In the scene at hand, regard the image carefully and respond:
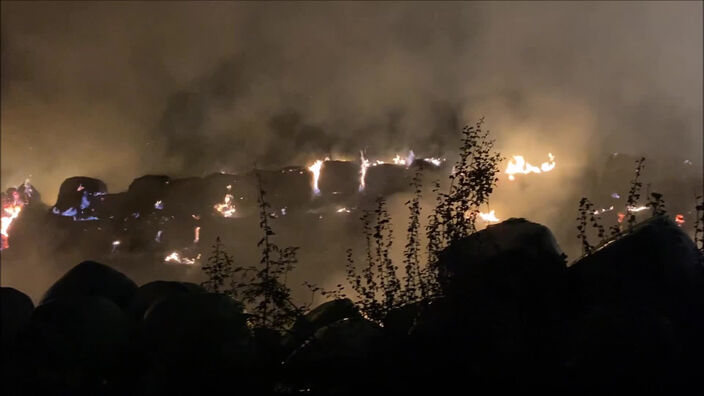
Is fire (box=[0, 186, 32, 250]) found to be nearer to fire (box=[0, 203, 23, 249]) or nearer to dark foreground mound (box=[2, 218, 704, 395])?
fire (box=[0, 203, 23, 249])

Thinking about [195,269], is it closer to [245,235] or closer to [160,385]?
[245,235]

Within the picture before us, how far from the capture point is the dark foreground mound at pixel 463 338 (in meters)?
5.81

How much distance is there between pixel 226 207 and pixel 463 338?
105862 millimetres

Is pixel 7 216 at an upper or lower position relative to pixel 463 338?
upper

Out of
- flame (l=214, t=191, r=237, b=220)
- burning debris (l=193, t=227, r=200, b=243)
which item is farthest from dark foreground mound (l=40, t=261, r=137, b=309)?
burning debris (l=193, t=227, r=200, b=243)

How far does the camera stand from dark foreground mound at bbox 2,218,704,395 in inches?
229

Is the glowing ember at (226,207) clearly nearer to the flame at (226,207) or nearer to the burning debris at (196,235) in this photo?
the flame at (226,207)

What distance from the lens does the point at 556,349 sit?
6051 mm

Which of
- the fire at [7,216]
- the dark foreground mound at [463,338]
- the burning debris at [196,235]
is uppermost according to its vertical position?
the fire at [7,216]

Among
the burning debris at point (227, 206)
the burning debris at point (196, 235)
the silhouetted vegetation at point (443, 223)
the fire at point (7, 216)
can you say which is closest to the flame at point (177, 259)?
the burning debris at point (196, 235)

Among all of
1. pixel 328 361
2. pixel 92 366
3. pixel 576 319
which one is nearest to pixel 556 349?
pixel 576 319

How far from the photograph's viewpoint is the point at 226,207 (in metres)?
109

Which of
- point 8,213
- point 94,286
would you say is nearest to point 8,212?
point 8,213

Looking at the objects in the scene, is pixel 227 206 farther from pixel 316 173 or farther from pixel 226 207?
pixel 316 173
